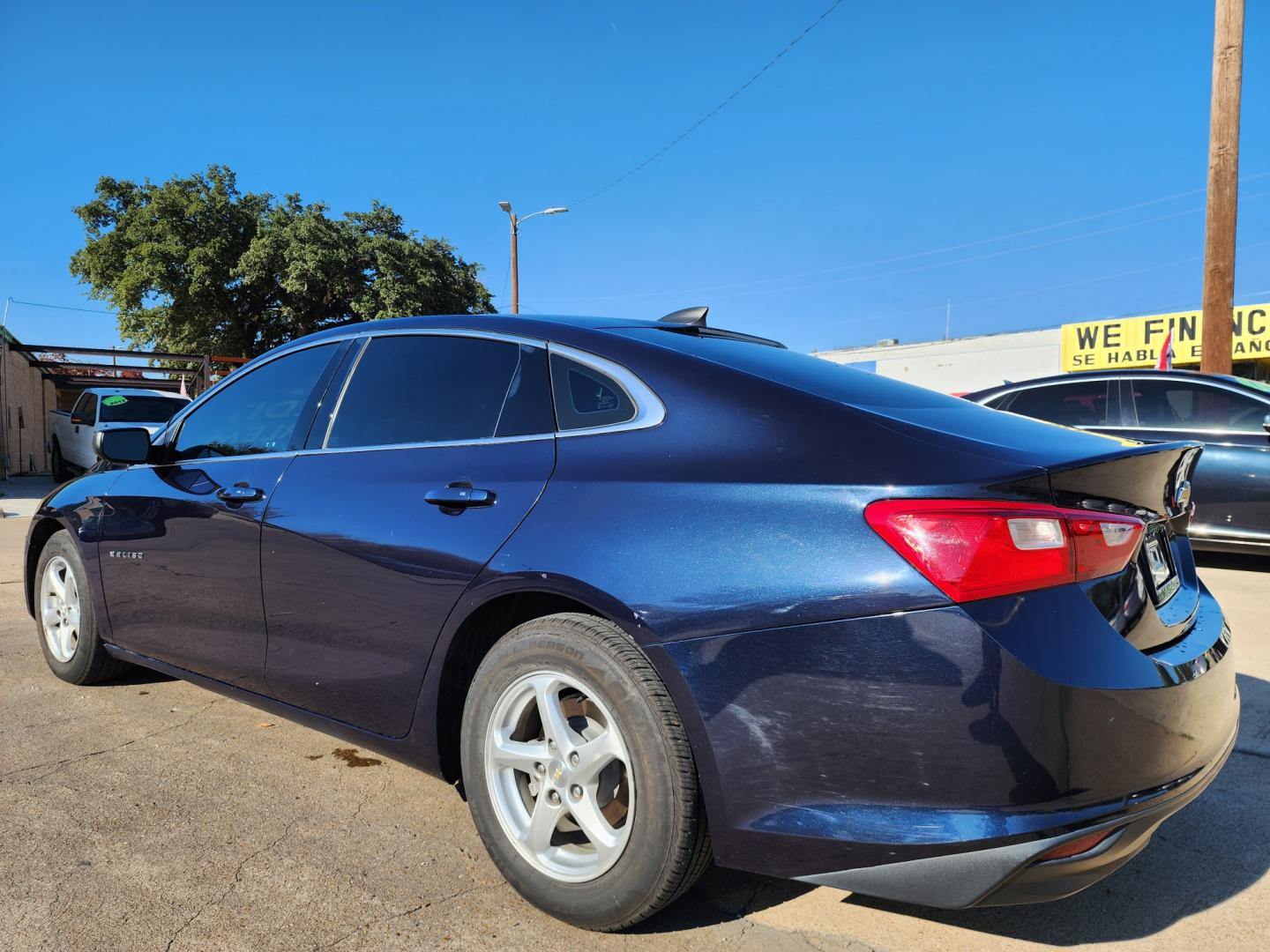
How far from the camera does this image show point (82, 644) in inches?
153

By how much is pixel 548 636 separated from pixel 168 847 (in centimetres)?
138

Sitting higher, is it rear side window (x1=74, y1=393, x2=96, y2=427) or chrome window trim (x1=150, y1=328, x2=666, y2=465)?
rear side window (x1=74, y1=393, x2=96, y2=427)

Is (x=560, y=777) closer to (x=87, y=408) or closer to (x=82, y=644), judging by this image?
(x=82, y=644)

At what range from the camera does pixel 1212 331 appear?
9352 mm

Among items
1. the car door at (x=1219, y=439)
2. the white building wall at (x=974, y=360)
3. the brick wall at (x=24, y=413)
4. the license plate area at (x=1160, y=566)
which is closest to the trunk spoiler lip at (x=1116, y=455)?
the license plate area at (x=1160, y=566)

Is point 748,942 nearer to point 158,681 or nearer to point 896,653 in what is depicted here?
point 896,653

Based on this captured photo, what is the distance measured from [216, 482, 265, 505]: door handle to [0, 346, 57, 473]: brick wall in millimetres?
17572

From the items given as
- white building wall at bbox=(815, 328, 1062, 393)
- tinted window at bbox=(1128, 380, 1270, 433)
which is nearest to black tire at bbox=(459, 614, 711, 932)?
tinted window at bbox=(1128, 380, 1270, 433)

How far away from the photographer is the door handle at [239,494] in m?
2.97

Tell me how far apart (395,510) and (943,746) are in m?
1.58

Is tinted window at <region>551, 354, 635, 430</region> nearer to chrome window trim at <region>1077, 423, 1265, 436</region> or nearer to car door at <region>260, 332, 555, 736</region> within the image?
car door at <region>260, 332, 555, 736</region>

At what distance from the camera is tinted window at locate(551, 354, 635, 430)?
2266 mm

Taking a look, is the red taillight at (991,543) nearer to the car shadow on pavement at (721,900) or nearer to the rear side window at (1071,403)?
the car shadow on pavement at (721,900)

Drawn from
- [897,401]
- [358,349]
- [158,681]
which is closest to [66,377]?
[158,681]
